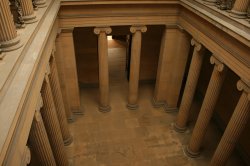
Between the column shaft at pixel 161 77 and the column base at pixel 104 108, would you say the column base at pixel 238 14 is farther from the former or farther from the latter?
the column base at pixel 104 108

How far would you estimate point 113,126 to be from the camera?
1143 cm

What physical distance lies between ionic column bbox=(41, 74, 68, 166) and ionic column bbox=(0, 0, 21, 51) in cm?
146

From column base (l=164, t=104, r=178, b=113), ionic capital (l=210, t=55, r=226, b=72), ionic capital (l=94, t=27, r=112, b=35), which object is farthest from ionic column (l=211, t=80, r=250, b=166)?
ionic capital (l=94, t=27, r=112, b=35)

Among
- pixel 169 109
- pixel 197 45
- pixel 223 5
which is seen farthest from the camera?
pixel 169 109

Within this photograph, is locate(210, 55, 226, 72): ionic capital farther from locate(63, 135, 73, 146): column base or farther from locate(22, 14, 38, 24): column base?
locate(63, 135, 73, 146): column base

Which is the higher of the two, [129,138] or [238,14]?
[238,14]

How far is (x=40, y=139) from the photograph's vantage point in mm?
5480

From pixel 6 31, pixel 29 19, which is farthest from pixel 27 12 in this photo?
pixel 6 31

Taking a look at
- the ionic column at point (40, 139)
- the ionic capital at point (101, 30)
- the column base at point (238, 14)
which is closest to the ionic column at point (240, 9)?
Result: the column base at point (238, 14)

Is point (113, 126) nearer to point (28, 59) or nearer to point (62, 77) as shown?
point (62, 77)

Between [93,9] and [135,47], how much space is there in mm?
2643

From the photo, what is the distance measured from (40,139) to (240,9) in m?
6.85

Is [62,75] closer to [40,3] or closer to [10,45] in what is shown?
[40,3]

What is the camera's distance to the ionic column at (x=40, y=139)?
514 cm
